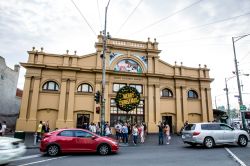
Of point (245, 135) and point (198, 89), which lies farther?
point (198, 89)

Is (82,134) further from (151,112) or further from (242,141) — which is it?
(151,112)

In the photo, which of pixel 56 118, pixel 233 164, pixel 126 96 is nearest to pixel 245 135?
pixel 233 164

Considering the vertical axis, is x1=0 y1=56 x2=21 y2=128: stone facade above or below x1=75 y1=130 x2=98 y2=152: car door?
above

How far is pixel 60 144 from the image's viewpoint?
10625 mm

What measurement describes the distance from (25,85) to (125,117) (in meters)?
12.8

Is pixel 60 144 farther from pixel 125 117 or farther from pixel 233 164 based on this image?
pixel 125 117

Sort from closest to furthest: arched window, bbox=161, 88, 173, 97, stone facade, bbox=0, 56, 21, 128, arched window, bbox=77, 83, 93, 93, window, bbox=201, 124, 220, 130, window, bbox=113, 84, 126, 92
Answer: window, bbox=201, 124, 220, 130 < arched window, bbox=77, 83, 93, 93 < window, bbox=113, 84, 126, 92 < arched window, bbox=161, 88, 173, 97 < stone facade, bbox=0, 56, 21, 128

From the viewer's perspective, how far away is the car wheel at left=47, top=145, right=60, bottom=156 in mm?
10438

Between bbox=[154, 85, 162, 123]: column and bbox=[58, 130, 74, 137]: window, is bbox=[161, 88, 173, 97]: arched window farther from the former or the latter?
bbox=[58, 130, 74, 137]: window

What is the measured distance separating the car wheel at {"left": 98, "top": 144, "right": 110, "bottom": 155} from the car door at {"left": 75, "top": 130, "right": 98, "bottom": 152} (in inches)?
12.1

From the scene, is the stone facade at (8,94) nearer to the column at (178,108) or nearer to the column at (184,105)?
the column at (178,108)

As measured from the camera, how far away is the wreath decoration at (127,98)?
84.4ft

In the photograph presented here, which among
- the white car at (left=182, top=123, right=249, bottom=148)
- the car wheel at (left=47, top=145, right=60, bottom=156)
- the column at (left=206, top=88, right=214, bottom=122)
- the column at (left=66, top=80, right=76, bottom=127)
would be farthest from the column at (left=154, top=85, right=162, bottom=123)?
the car wheel at (left=47, top=145, right=60, bottom=156)

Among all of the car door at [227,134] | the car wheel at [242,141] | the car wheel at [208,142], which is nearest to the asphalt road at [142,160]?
the car wheel at [208,142]
